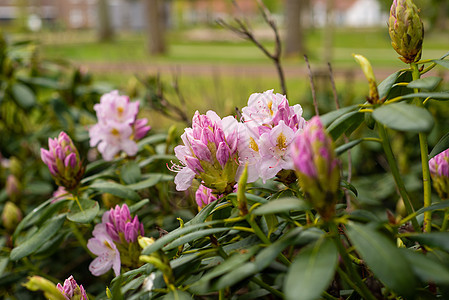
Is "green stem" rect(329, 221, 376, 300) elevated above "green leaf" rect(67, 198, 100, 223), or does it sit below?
above

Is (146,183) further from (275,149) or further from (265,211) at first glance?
(265,211)

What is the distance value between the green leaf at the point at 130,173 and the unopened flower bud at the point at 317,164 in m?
0.84

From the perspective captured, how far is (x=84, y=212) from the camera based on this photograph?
1.19 metres

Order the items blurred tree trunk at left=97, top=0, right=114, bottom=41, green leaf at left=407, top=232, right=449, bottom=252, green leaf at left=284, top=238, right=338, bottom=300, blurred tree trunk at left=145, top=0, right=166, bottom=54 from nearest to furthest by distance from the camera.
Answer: green leaf at left=284, top=238, right=338, bottom=300 → green leaf at left=407, top=232, right=449, bottom=252 → blurred tree trunk at left=145, top=0, right=166, bottom=54 → blurred tree trunk at left=97, top=0, right=114, bottom=41

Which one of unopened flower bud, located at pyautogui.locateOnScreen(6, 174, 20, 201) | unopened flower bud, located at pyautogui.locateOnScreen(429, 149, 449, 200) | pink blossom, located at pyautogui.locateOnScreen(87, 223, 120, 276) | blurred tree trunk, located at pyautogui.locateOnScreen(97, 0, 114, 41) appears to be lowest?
blurred tree trunk, located at pyautogui.locateOnScreen(97, 0, 114, 41)

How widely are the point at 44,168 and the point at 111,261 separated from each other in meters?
1.20

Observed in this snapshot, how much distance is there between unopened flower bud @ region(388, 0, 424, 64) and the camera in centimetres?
91

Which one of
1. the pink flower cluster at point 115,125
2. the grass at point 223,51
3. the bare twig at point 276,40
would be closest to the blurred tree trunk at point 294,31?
the grass at point 223,51

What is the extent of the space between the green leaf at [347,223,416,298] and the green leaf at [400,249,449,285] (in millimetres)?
36

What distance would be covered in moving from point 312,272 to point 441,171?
29.0 inches

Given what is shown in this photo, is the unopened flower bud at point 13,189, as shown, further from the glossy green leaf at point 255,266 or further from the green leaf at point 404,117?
the green leaf at point 404,117

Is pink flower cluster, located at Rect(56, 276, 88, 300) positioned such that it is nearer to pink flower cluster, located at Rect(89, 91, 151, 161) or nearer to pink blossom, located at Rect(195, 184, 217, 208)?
pink blossom, located at Rect(195, 184, 217, 208)

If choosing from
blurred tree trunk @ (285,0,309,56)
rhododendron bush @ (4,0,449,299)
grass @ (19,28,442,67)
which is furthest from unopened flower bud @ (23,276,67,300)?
blurred tree trunk @ (285,0,309,56)

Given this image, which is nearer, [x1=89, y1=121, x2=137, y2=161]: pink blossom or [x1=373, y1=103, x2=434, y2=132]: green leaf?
[x1=373, y1=103, x2=434, y2=132]: green leaf
